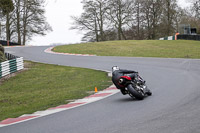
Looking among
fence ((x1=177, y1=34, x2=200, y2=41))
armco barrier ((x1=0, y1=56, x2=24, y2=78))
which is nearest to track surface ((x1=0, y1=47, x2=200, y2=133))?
armco barrier ((x1=0, y1=56, x2=24, y2=78))

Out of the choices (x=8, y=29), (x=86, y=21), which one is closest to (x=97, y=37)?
(x=86, y=21)

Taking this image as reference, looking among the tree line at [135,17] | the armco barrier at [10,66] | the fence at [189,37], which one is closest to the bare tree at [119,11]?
the tree line at [135,17]

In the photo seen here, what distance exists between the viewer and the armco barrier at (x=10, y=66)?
742 inches

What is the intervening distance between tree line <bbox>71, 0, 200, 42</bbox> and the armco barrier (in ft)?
145

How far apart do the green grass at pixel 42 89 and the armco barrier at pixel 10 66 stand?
673 millimetres

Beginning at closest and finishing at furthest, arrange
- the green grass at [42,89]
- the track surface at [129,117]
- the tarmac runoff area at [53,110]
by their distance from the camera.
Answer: the track surface at [129,117] → the tarmac runoff area at [53,110] → the green grass at [42,89]

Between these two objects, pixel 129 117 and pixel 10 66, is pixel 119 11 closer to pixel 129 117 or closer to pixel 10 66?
pixel 10 66

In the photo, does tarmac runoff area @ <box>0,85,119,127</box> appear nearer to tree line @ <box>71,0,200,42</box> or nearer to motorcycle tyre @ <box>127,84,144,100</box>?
motorcycle tyre @ <box>127,84,144,100</box>

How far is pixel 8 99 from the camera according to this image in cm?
1230

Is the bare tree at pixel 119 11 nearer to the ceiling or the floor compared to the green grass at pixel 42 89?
nearer to the ceiling

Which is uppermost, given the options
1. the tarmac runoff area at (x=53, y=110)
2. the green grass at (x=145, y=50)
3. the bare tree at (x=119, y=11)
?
the bare tree at (x=119, y=11)

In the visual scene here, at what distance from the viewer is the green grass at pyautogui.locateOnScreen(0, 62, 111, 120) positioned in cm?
1035

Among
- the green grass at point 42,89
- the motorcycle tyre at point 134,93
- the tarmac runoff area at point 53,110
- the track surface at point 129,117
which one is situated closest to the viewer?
the track surface at point 129,117

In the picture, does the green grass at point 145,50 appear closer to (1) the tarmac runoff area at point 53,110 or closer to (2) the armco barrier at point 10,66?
(2) the armco barrier at point 10,66
